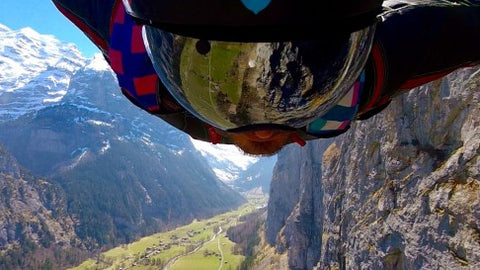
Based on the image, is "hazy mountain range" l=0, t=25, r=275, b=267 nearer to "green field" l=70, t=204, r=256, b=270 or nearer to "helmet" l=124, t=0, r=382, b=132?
"green field" l=70, t=204, r=256, b=270

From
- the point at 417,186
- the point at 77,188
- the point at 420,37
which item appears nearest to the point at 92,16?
the point at 420,37

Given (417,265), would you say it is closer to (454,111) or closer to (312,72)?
(454,111)

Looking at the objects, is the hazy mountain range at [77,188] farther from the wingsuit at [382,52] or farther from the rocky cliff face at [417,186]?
the wingsuit at [382,52]

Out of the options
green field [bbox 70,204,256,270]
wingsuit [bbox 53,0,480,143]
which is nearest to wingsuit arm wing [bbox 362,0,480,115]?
wingsuit [bbox 53,0,480,143]

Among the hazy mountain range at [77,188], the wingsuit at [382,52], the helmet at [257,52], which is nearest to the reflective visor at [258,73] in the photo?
the helmet at [257,52]

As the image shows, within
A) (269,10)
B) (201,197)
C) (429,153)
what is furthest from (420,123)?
(201,197)

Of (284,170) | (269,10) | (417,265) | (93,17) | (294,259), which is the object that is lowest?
(294,259)

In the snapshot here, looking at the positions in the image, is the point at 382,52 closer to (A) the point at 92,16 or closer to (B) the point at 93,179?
(A) the point at 92,16
